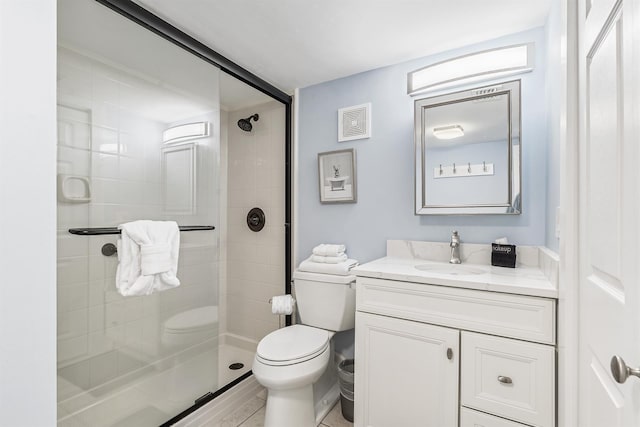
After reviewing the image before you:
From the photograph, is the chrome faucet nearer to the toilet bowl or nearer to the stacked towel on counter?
the stacked towel on counter

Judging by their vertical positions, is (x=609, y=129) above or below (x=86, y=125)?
below

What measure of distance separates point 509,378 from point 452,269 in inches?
22.5

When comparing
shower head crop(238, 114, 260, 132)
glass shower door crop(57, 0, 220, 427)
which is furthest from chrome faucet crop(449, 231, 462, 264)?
shower head crop(238, 114, 260, 132)

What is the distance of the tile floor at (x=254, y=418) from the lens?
1792mm

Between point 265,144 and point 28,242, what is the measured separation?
214cm

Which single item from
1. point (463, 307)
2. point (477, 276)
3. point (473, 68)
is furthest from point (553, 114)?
point (463, 307)

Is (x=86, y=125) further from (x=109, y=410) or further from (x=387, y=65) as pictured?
(x=387, y=65)

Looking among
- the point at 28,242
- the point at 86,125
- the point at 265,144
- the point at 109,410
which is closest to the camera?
the point at 28,242

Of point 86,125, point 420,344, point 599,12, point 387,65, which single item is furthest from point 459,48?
point 86,125

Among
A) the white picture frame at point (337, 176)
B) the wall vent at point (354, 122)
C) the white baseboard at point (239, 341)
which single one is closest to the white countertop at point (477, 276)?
the white picture frame at point (337, 176)

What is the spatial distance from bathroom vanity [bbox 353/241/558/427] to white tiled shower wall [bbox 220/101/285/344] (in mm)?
1124

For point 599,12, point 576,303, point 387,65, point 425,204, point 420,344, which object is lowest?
point 420,344

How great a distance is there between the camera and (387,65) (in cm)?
203

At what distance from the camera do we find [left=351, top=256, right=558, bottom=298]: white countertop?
1.20 metres
